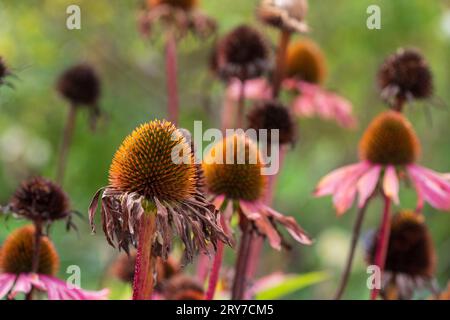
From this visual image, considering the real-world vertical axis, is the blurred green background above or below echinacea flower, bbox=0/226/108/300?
above

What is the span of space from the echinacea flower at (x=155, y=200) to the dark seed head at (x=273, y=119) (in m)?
0.63

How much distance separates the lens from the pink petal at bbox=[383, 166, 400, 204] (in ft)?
5.33

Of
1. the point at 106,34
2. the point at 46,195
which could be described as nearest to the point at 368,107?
the point at 106,34

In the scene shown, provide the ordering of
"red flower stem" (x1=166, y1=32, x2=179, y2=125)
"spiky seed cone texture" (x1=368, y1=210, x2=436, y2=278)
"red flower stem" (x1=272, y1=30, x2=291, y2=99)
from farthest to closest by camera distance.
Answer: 1. "red flower stem" (x1=166, y1=32, x2=179, y2=125)
2. "red flower stem" (x1=272, y1=30, x2=291, y2=99)
3. "spiky seed cone texture" (x1=368, y1=210, x2=436, y2=278)

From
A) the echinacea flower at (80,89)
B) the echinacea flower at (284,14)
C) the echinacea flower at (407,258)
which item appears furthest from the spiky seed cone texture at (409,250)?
the echinacea flower at (80,89)

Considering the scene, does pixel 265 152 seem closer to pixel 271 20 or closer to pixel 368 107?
pixel 271 20

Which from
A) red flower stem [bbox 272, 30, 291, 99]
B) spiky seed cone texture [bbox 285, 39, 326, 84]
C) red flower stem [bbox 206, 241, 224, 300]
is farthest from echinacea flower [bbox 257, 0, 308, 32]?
red flower stem [bbox 206, 241, 224, 300]

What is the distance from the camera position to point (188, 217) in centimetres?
119

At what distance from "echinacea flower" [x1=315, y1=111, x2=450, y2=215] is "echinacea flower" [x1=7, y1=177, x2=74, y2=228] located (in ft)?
1.79

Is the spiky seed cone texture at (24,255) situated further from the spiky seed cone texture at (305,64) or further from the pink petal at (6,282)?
the spiky seed cone texture at (305,64)

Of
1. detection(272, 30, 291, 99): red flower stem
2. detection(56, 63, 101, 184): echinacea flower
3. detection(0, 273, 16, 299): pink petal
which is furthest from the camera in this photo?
detection(56, 63, 101, 184): echinacea flower

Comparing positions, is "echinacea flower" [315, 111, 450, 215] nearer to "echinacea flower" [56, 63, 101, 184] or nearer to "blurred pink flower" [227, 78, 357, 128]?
"blurred pink flower" [227, 78, 357, 128]

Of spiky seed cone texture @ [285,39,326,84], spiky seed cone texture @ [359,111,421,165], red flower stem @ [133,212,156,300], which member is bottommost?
red flower stem @ [133,212,156,300]
